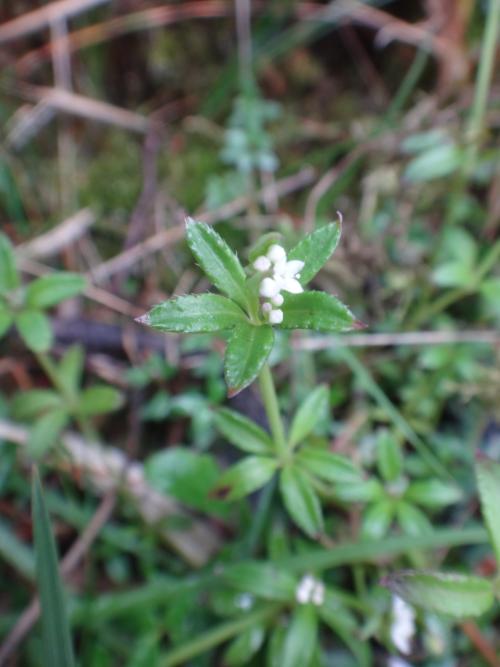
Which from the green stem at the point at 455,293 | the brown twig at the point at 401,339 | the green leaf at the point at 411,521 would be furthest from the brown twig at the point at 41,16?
the green leaf at the point at 411,521

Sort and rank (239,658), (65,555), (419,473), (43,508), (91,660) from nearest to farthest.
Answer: (43,508), (239,658), (91,660), (419,473), (65,555)

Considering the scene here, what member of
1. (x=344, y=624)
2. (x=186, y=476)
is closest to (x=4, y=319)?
(x=186, y=476)

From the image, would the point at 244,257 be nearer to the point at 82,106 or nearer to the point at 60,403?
the point at 60,403

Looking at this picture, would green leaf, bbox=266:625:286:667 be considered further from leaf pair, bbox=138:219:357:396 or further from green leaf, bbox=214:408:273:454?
leaf pair, bbox=138:219:357:396

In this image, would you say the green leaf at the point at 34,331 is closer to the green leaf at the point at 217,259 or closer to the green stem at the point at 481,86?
the green leaf at the point at 217,259

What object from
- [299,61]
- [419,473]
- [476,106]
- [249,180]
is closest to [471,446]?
[419,473]

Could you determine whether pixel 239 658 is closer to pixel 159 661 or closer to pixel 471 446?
pixel 159 661

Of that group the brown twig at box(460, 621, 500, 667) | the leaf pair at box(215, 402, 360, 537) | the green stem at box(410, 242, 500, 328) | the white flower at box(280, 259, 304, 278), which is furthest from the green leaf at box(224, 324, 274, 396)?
the brown twig at box(460, 621, 500, 667)
